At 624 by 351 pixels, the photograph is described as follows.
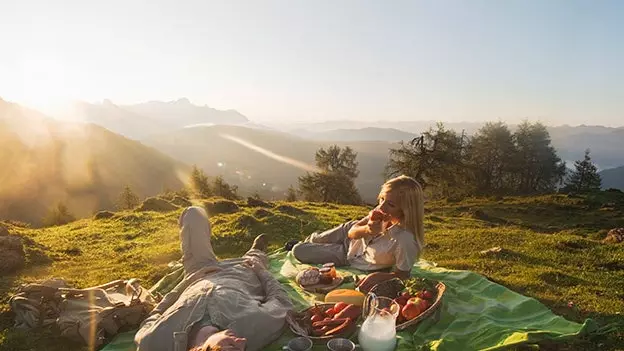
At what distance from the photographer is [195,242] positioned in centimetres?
702

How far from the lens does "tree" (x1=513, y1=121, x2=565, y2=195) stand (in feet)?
207

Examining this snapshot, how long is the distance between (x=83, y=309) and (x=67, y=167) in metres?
134

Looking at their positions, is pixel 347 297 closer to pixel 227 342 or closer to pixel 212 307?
pixel 212 307

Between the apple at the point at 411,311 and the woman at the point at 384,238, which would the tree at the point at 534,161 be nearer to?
the woman at the point at 384,238

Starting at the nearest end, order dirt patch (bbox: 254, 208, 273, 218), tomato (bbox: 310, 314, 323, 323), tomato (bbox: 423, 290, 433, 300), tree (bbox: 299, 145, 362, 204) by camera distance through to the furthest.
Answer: tomato (bbox: 310, 314, 323, 323) < tomato (bbox: 423, 290, 433, 300) < dirt patch (bbox: 254, 208, 273, 218) < tree (bbox: 299, 145, 362, 204)

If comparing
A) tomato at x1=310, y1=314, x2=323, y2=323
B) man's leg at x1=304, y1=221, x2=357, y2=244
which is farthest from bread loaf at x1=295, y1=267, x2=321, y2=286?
tomato at x1=310, y1=314, x2=323, y2=323

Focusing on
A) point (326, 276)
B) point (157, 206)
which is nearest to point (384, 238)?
point (326, 276)

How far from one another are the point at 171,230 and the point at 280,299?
1217 centimetres

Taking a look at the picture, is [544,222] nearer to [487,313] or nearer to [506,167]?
[487,313]

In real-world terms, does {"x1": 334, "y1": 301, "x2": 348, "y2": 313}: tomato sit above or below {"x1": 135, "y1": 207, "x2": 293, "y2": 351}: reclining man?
below

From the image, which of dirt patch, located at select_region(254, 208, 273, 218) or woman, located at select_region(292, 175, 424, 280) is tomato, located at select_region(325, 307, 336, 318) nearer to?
woman, located at select_region(292, 175, 424, 280)

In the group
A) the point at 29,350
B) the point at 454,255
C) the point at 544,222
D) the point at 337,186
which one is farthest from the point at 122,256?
the point at 337,186

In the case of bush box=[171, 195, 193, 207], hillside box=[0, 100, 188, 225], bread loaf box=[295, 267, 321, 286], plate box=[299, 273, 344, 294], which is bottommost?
hillside box=[0, 100, 188, 225]

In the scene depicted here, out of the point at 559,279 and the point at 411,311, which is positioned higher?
the point at 411,311
